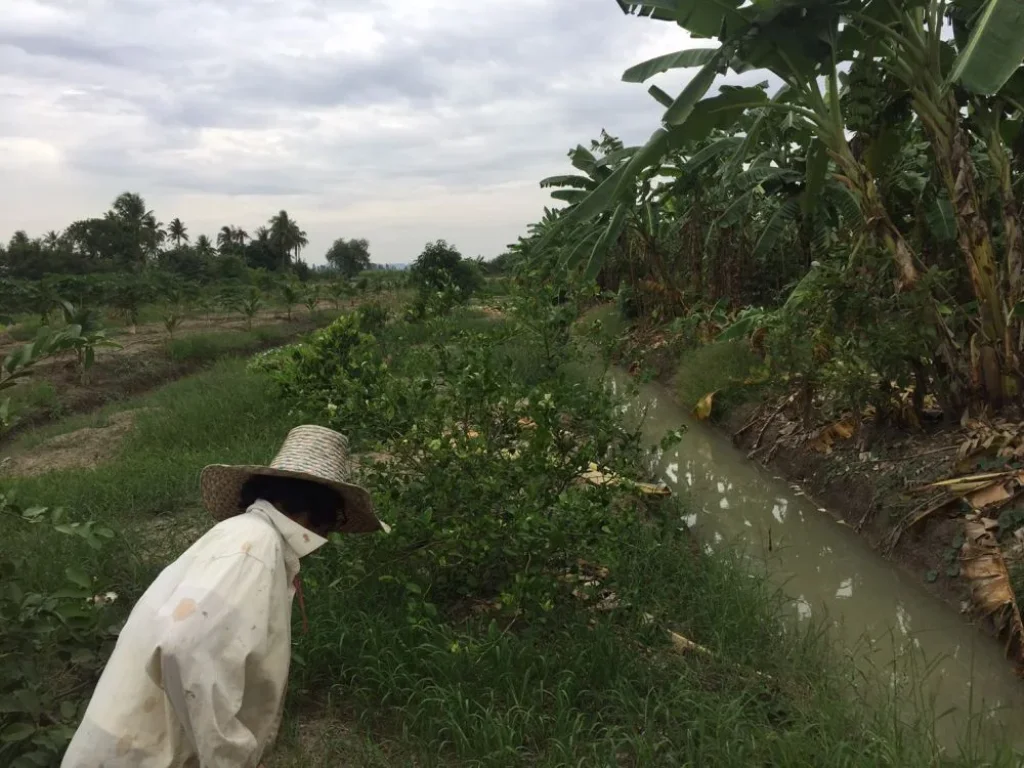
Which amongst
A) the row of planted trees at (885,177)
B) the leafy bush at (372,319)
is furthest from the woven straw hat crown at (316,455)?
the leafy bush at (372,319)

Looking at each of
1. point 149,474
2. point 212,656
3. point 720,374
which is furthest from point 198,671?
point 720,374

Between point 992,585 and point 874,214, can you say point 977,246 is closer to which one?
point 874,214

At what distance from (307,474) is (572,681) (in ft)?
3.94

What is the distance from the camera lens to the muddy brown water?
9.56ft

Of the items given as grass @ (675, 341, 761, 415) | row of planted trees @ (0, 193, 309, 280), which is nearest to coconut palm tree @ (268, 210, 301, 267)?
row of planted trees @ (0, 193, 309, 280)

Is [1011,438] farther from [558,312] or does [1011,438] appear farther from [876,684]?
[558,312]

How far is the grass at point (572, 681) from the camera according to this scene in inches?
87.2

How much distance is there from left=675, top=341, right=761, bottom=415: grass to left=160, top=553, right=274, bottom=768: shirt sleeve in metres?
5.56

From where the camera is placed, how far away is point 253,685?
164 centimetres

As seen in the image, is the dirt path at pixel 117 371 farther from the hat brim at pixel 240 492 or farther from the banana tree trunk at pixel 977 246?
the banana tree trunk at pixel 977 246

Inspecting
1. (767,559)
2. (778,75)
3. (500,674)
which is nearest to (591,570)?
(500,674)

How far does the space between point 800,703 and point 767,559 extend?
1.88 m

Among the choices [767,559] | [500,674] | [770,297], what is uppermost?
[770,297]

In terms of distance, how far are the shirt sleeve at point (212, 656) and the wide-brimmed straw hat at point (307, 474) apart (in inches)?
15.8
